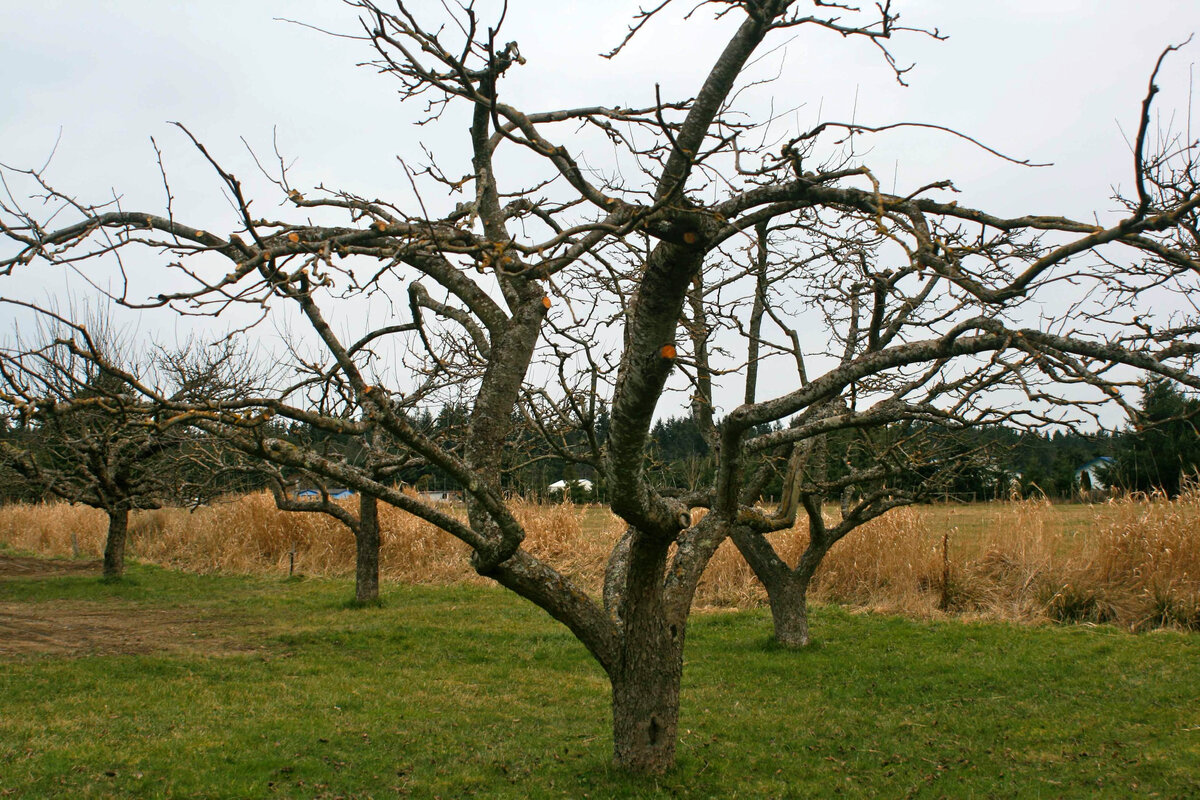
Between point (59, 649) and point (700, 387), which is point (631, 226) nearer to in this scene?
point (700, 387)

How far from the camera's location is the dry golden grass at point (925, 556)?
10656 millimetres

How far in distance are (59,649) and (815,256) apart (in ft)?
30.3

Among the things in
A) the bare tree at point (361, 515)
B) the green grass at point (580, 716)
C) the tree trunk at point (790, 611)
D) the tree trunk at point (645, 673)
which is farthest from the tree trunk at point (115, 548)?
the tree trunk at point (645, 673)

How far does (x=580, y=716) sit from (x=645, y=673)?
229 cm

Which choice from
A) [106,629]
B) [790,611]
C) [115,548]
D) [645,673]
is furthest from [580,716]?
[115,548]

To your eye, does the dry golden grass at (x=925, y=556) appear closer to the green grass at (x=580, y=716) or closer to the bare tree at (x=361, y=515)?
the green grass at (x=580, y=716)

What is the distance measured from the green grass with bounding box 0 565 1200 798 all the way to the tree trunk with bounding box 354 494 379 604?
1588 millimetres

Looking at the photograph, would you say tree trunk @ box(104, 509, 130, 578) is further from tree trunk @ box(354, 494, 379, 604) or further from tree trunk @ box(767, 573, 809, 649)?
tree trunk @ box(767, 573, 809, 649)

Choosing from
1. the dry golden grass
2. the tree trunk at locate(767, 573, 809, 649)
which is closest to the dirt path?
the dry golden grass

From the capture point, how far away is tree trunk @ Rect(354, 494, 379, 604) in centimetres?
1223

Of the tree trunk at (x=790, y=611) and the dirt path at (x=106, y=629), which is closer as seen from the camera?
the tree trunk at (x=790, y=611)

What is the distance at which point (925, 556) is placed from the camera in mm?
12461

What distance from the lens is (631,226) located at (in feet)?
10.8

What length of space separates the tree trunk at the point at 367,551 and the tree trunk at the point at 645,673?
763 cm
